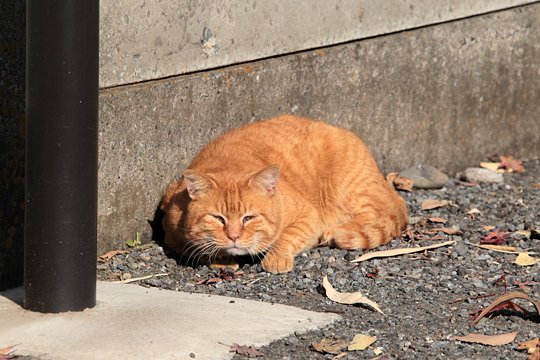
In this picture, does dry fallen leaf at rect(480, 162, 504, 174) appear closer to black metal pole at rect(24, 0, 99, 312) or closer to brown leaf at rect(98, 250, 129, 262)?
brown leaf at rect(98, 250, 129, 262)

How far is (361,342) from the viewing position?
4.58 meters

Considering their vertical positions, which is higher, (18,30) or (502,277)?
(18,30)

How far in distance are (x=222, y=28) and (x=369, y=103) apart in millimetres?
1629

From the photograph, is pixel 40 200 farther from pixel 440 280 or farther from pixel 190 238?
pixel 440 280

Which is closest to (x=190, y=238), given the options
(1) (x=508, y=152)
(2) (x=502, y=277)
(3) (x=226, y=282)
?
(3) (x=226, y=282)

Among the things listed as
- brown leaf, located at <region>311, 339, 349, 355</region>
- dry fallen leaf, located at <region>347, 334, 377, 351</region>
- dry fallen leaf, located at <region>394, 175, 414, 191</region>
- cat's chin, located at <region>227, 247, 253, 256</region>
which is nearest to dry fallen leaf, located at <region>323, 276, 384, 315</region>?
dry fallen leaf, located at <region>347, 334, 377, 351</region>

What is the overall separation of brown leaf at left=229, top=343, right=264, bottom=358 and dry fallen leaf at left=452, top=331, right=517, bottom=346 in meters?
1.03

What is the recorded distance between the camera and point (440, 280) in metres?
5.60

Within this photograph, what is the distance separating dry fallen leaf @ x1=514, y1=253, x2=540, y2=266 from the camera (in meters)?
5.91

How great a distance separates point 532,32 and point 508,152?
3.47 feet

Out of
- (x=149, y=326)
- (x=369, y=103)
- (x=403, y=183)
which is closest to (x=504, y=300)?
(x=149, y=326)

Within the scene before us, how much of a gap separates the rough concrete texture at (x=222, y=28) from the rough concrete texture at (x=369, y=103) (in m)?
0.09

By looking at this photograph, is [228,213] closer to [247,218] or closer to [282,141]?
[247,218]

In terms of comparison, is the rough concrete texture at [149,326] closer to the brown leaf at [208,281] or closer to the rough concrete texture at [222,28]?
the brown leaf at [208,281]
